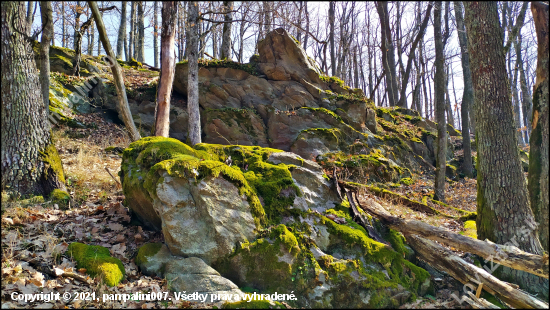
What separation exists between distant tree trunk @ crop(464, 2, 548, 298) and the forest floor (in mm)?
798

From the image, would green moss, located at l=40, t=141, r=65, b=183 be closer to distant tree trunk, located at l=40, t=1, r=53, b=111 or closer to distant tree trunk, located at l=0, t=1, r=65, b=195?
distant tree trunk, located at l=0, t=1, r=65, b=195

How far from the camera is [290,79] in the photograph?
13.3 meters

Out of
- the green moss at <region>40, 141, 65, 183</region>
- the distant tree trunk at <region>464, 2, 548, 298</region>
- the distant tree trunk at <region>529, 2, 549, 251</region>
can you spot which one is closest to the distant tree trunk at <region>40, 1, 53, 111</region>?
the green moss at <region>40, 141, 65, 183</region>

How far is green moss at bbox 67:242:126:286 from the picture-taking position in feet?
12.6

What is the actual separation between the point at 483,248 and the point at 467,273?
20.1 inches

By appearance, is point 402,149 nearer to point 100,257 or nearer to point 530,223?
point 530,223

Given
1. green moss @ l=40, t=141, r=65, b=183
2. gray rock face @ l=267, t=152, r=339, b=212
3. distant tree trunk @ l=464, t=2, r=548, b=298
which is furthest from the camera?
green moss @ l=40, t=141, r=65, b=183

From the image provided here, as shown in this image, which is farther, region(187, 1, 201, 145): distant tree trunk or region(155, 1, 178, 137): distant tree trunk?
region(187, 1, 201, 145): distant tree trunk

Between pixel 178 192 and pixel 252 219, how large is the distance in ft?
3.76

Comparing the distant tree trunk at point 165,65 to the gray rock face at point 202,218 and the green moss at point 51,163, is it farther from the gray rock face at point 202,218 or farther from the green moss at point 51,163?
the gray rock face at point 202,218

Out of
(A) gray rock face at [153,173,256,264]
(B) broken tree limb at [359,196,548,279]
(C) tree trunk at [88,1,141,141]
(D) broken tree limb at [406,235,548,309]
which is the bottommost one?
(D) broken tree limb at [406,235,548,309]

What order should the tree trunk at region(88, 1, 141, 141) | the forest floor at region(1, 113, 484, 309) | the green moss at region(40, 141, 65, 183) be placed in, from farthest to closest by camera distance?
the tree trunk at region(88, 1, 141, 141)
the green moss at region(40, 141, 65, 183)
the forest floor at region(1, 113, 484, 309)

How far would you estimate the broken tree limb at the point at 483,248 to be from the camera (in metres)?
4.09

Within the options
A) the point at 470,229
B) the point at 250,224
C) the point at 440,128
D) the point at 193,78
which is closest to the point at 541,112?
the point at 470,229
